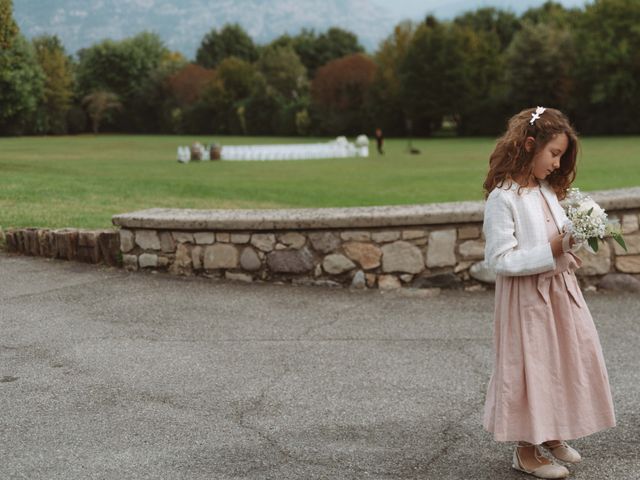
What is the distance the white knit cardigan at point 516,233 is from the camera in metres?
3.77

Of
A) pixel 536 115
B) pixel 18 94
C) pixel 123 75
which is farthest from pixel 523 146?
pixel 123 75

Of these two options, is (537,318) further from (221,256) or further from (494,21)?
(494,21)

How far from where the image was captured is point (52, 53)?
69688 mm

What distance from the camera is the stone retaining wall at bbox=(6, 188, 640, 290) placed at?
7922 millimetres

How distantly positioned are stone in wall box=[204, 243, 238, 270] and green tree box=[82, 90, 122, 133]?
6630 cm

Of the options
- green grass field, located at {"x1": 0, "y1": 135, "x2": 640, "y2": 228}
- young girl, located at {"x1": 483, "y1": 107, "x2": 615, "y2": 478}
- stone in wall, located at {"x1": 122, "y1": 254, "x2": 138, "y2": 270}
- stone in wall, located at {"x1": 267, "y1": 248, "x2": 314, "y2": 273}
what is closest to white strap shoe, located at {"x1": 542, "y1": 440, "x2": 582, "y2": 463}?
young girl, located at {"x1": 483, "y1": 107, "x2": 615, "y2": 478}

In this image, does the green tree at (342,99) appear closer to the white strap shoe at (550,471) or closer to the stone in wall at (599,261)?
the stone in wall at (599,261)

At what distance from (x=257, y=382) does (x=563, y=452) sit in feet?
6.77

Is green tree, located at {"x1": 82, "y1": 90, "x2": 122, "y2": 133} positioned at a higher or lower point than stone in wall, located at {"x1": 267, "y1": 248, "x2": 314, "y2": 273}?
higher

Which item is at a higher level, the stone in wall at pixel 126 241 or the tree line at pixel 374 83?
the tree line at pixel 374 83

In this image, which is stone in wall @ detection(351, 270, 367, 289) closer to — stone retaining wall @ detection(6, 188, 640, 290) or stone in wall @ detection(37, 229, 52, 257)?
stone retaining wall @ detection(6, 188, 640, 290)

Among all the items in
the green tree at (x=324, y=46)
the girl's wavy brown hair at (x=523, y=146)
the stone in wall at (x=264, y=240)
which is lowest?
the stone in wall at (x=264, y=240)

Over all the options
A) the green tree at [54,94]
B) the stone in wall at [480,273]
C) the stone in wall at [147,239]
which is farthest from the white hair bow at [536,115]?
the green tree at [54,94]

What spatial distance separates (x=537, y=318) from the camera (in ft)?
12.5
